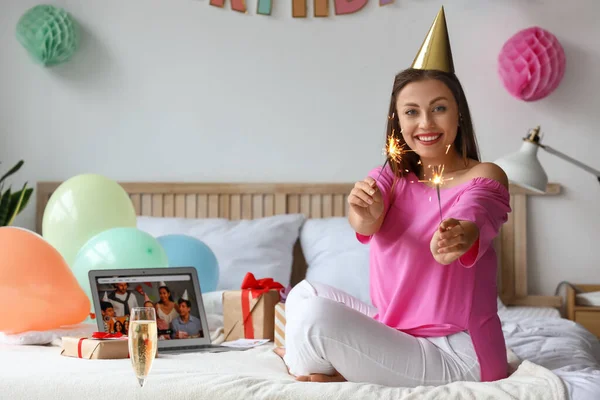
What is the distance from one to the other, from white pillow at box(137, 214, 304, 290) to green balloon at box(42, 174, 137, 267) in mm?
507

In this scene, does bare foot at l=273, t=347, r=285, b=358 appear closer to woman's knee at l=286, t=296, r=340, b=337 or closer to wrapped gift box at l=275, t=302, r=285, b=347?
wrapped gift box at l=275, t=302, r=285, b=347

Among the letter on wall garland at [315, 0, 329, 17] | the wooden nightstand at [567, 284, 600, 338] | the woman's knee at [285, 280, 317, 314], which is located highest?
the letter on wall garland at [315, 0, 329, 17]

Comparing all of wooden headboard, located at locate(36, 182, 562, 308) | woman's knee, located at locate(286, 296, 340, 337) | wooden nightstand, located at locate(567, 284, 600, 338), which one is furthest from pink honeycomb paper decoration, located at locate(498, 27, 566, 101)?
woman's knee, located at locate(286, 296, 340, 337)

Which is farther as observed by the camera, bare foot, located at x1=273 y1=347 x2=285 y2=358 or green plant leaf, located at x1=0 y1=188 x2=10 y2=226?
green plant leaf, located at x1=0 y1=188 x2=10 y2=226

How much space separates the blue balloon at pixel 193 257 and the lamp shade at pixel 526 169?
1074mm

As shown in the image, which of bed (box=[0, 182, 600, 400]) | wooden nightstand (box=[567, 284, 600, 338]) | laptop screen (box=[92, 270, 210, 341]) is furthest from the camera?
wooden nightstand (box=[567, 284, 600, 338])

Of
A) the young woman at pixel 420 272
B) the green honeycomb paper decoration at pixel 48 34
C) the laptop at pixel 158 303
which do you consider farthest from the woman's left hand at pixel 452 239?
the green honeycomb paper decoration at pixel 48 34

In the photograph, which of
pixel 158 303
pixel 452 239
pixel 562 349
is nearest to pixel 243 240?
pixel 158 303

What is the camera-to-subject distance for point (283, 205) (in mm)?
3514

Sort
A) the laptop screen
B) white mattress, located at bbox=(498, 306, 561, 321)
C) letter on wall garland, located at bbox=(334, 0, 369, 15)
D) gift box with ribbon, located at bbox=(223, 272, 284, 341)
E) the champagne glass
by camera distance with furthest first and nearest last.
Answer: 1. letter on wall garland, located at bbox=(334, 0, 369, 15)
2. white mattress, located at bbox=(498, 306, 561, 321)
3. gift box with ribbon, located at bbox=(223, 272, 284, 341)
4. the laptop screen
5. the champagne glass

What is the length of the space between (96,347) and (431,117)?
90 centimetres

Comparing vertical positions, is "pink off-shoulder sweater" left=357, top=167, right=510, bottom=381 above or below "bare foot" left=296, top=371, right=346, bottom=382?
above

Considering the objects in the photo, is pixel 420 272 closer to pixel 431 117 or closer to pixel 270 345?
pixel 431 117

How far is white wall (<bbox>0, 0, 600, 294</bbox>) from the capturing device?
11.2 feet
